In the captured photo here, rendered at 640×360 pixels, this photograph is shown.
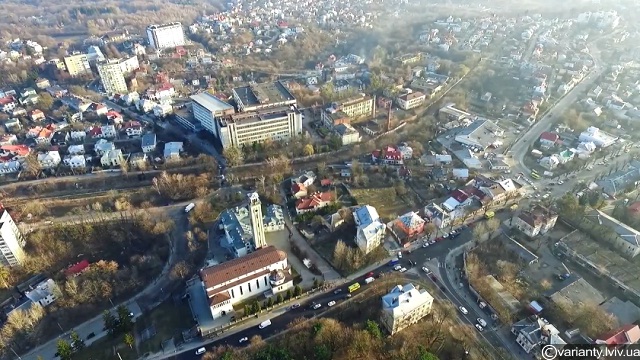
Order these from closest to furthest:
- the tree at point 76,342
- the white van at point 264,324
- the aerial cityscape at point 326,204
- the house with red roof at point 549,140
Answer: the tree at point 76,342, the aerial cityscape at point 326,204, the white van at point 264,324, the house with red roof at point 549,140

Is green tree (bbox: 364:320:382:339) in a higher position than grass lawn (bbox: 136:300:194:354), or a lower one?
higher

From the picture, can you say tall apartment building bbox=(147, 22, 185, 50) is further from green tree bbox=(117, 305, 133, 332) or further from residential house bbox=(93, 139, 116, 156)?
green tree bbox=(117, 305, 133, 332)

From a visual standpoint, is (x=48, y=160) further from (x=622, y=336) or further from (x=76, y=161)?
(x=622, y=336)

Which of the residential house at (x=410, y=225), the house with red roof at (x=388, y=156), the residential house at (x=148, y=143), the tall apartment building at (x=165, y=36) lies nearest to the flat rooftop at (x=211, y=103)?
the residential house at (x=148, y=143)

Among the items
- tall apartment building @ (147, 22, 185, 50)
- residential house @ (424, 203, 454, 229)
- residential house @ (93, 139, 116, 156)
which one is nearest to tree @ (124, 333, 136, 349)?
residential house @ (424, 203, 454, 229)

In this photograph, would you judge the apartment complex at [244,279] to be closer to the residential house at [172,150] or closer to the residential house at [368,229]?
the residential house at [368,229]

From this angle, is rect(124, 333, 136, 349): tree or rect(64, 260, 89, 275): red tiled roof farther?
rect(64, 260, 89, 275): red tiled roof
